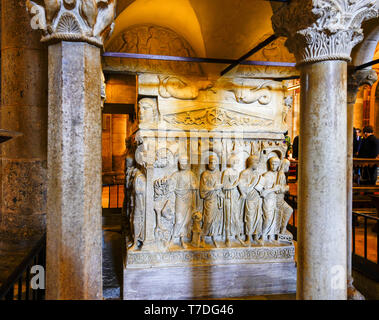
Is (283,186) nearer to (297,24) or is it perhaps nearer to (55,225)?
(297,24)

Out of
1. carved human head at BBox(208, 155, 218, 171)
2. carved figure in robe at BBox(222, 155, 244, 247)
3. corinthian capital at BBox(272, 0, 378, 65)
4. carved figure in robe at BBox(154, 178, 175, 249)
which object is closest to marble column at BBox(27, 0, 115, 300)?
corinthian capital at BBox(272, 0, 378, 65)

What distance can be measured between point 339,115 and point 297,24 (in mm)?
802

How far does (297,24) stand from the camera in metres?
2.34

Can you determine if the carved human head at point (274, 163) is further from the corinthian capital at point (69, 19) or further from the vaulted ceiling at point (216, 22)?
the corinthian capital at point (69, 19)

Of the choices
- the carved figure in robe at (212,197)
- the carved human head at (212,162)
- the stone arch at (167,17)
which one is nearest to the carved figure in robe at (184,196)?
the carved figure in robe at (212,197)

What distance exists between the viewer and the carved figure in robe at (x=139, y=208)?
367cm

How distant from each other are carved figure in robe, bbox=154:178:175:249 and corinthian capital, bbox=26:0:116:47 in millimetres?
2071

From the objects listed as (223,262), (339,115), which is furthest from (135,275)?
(339,115)

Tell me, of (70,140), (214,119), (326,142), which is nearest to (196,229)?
(214,119)

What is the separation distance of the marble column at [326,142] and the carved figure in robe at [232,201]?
1.73m

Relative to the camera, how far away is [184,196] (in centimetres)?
386

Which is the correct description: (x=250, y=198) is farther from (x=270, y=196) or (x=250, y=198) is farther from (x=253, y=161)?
(x=253, y=161)

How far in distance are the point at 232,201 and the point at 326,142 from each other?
6.54 ft
